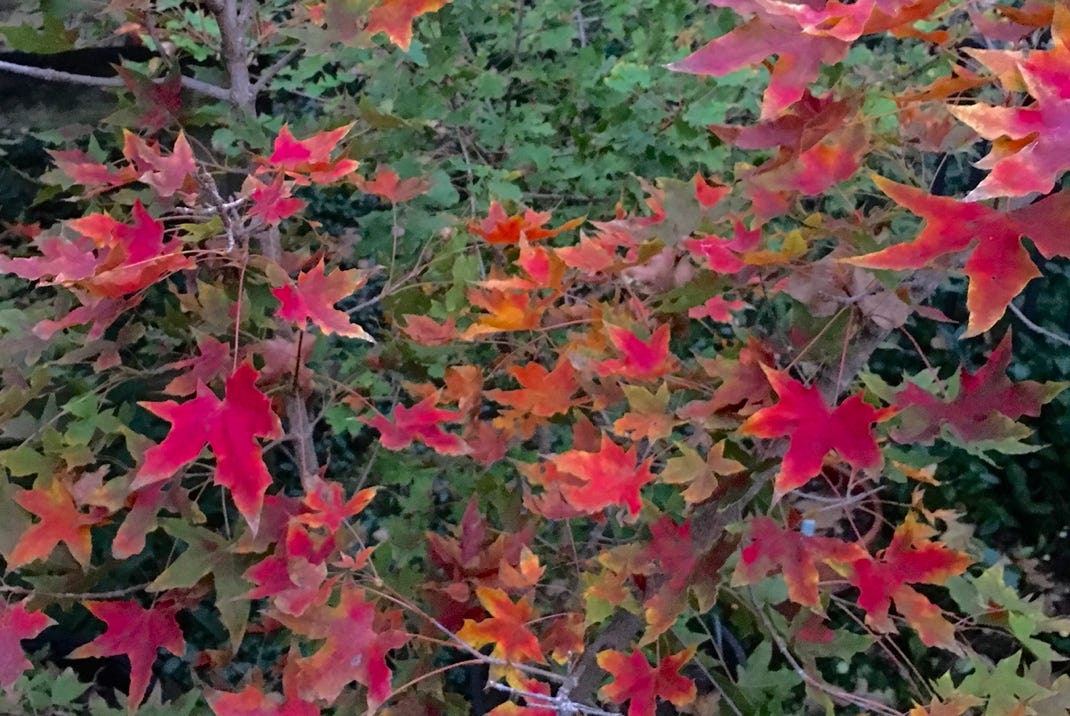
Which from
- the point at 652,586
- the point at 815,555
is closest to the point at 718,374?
the point at 815,555

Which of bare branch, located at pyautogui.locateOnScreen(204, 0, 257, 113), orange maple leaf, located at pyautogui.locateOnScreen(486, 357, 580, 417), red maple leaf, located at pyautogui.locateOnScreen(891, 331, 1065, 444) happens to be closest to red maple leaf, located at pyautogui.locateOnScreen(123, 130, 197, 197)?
bare branch, located at pyautogui.locateOnScreen(204, 0, 257, 113)

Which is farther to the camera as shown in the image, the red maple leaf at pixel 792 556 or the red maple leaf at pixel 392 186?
the red maple leaf at pixel 392 186

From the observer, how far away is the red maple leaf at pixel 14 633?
924 millimetres

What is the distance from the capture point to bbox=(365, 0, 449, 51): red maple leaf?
2.74 ft

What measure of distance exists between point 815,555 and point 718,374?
204 mm

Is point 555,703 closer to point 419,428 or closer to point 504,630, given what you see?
point 504,630

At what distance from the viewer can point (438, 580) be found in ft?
3.57

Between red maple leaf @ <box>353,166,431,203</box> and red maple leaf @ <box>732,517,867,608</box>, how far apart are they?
0.69 metres

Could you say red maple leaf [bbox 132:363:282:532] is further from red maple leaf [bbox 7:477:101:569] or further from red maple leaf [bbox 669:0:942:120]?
red maple leaf [bbox 669:0:942:120]

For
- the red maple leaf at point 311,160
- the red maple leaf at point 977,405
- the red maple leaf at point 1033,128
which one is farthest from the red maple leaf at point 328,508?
the red maple leaf at point 1033,128

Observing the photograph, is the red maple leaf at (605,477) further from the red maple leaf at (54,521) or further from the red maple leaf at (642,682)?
the red maple leaf at (54,521)

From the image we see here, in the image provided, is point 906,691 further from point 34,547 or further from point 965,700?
point 34,547

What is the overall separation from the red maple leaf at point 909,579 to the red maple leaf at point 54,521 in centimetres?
85

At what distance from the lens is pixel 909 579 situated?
0.81 meters
